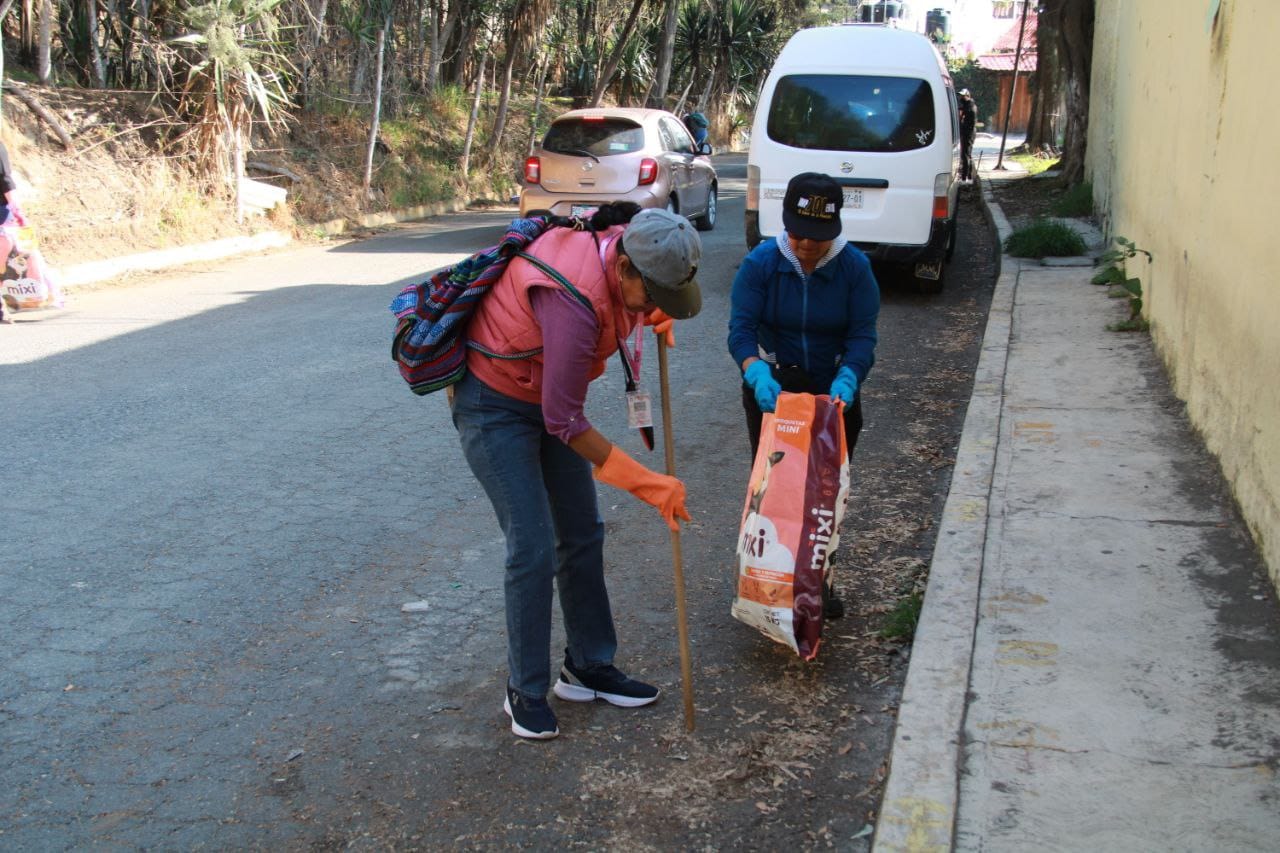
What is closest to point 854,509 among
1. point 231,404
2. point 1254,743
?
point 1254,743

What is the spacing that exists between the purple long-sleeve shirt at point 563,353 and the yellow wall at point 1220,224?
284cm

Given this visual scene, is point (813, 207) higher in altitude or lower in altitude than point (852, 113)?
lower

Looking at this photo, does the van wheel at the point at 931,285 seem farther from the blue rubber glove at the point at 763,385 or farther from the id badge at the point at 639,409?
the id badge at the point at 639,409

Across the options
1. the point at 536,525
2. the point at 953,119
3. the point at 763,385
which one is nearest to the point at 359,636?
the point at 536,525

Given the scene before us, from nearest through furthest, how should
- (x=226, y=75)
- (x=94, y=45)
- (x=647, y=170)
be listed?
(x=647, y=170) < (x=226, y=75) < (x=94, y=45)

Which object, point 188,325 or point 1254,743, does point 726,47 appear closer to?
point 188,325

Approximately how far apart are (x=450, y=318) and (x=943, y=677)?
1944mm

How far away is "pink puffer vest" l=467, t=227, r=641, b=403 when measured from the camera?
10.8 feet

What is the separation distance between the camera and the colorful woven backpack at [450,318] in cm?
340

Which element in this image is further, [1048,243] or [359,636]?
[1048,243]

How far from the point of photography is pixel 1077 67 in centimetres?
1808

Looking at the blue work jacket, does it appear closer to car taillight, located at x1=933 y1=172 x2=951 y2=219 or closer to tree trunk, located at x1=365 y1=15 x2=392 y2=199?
car taillight, located at x1=933 y1=172 x2=951 y2=219

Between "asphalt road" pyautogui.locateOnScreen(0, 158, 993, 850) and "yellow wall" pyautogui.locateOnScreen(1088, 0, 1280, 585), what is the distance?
1379 millimetres

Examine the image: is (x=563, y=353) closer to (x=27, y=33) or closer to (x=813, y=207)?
(x=813, y=207)
